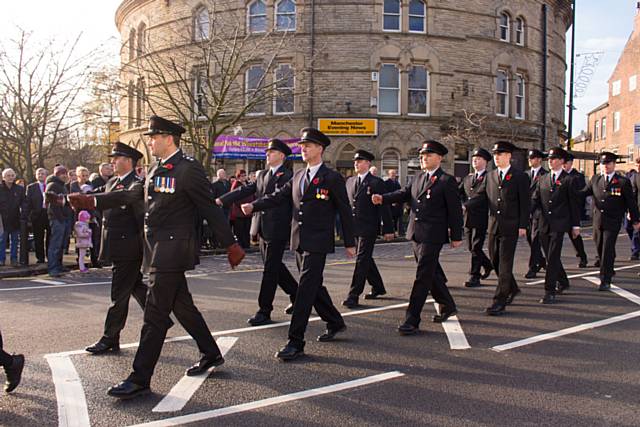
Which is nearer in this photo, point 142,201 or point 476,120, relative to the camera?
point 142,201

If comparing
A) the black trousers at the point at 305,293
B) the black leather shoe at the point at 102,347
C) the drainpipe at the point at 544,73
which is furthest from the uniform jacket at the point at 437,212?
the drainpipe at the point at 544,73

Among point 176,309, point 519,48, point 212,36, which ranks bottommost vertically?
point 176,309

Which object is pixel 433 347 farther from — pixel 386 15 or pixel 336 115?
pixel 386 15

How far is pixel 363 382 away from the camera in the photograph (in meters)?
4.95

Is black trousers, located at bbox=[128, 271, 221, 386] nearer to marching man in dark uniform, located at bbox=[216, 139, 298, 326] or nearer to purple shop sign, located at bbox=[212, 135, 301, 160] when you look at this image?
marching man in dark uniform, located at bbox=[216, 139, 298, 326]

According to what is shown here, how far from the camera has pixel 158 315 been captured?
4.71m

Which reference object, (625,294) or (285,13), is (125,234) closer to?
(625,294)

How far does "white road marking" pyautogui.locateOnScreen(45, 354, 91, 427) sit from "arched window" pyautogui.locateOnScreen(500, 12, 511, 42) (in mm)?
28360

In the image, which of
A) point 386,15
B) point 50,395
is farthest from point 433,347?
point 386,15

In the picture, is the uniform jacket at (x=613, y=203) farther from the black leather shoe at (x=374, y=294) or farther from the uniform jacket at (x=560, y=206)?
the black leather shoe at (x=374, y=294)

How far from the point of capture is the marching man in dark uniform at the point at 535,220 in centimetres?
961

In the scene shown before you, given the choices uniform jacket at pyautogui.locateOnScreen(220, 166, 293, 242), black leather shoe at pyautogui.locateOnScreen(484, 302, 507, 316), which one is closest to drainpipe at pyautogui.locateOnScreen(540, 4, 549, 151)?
black leather shoe at pyautogui.locateOnScreen(484, 302, 507, 316)

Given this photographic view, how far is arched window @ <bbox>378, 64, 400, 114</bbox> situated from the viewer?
27.0m

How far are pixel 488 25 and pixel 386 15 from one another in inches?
209
